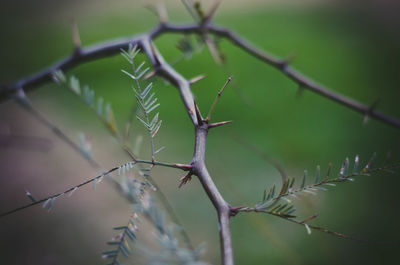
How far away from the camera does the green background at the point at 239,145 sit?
856 mm

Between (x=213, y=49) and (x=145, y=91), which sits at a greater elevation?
(x=213, y=49)

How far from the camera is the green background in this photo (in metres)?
0.86

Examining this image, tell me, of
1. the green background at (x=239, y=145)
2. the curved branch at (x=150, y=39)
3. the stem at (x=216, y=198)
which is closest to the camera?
the stem at (x=216, y=198)

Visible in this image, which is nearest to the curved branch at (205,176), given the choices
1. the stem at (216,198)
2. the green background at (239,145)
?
the stem at (216,198)

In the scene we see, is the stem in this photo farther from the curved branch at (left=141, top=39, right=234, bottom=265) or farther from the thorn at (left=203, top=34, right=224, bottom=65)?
the thorn at (left=203, top=34, right=224, bottom=65)

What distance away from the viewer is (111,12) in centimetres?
303

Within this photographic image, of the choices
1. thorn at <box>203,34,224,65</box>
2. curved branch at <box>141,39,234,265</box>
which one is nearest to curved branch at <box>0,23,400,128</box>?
thorn at <box>203,34,224,65</box>

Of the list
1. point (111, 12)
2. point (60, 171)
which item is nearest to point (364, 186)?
point (60, 171)

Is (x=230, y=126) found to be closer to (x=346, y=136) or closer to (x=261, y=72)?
(x=346, y=136)

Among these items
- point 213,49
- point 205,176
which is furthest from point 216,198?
point 213,49

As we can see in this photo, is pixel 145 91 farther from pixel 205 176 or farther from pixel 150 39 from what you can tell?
pixel 150 39

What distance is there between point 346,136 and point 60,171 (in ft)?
3.63

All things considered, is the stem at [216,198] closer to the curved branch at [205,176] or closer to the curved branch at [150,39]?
the curved branch at [205,176]

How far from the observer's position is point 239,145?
1.35 m
